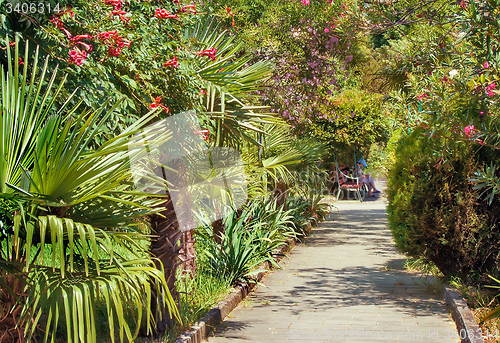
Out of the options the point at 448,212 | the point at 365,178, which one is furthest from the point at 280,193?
the point at 365,178

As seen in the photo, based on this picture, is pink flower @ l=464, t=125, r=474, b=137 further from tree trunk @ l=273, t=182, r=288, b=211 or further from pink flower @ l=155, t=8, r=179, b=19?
tree trunk @ l=273, t=182, r=288, b=211

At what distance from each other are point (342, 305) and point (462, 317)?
146 centimetres

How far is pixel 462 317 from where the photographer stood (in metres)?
4.86

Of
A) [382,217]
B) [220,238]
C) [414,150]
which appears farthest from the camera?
[382,217]

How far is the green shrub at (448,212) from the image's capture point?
570cm

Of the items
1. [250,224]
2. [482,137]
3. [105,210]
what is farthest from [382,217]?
[105,210]

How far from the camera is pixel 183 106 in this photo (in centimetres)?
411

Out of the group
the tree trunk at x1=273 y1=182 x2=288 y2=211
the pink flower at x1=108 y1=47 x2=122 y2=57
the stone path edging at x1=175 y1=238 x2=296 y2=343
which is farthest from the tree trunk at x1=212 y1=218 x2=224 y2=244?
the pink flower at x1=108 y1=47 x2=122 y2=57

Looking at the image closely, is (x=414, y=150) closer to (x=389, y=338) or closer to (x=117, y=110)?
(x=389, y=338)

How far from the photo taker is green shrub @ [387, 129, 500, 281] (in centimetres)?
570

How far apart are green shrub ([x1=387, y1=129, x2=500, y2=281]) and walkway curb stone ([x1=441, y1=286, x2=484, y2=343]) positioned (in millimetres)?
402

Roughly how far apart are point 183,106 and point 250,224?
422cm

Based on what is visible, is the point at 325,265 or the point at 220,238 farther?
the point at 325,265

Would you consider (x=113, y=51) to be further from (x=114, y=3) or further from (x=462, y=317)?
(x=462, y=317)
